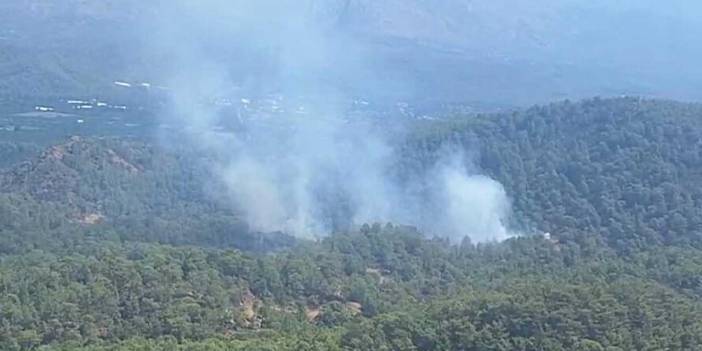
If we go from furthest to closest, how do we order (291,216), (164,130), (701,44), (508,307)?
(701,44), (164,130), (291,216), (508,307)

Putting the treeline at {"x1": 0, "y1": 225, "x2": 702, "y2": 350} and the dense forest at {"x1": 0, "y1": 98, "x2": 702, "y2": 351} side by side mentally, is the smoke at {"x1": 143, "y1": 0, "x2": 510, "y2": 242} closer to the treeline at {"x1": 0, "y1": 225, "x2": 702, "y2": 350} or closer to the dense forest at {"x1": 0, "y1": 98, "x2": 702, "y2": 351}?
the dense forest at {"x1": 0, "y1": 98, "x2": 702, "y2": 351}

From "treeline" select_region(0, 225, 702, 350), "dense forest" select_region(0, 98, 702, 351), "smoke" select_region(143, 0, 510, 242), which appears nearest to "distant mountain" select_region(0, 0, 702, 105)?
"smoke" select_region(143, 0, 510, 242)

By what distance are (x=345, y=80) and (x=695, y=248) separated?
4216 cm

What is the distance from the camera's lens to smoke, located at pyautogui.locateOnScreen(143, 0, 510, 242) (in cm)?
4681

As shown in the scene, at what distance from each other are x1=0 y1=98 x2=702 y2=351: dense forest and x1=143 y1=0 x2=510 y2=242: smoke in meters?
1.19

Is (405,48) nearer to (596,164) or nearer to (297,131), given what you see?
(297,131)

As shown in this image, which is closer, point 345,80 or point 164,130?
point 164,130

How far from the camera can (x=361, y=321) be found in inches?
1074

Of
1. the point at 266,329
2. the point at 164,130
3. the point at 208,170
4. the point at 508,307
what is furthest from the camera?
the point at 164,130

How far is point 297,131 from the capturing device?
60.0 m

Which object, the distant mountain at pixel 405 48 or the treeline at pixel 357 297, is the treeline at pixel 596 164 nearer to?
the treeline at pixel 357 297

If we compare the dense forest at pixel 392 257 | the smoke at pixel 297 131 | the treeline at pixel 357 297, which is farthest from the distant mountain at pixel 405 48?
the treeline at pixel 357 297

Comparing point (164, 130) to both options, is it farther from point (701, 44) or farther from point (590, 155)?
point (701, 44)

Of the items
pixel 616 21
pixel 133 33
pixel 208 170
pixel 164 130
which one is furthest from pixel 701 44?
pixel 208 170
